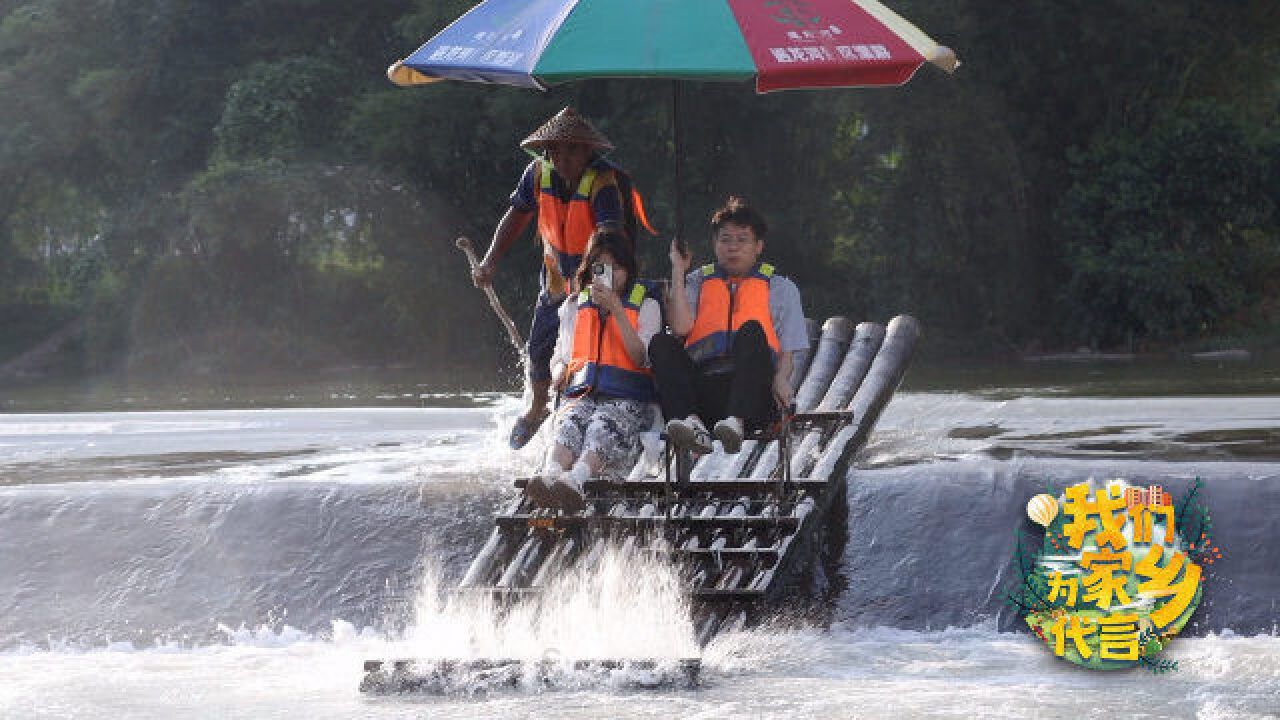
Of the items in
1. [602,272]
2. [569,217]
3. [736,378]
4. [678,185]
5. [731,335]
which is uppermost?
[678,185]

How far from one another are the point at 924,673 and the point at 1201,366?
10744mm

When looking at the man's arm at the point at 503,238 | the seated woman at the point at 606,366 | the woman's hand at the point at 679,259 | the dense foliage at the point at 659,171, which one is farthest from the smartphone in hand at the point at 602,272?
the dense foliage at the point at 659,171

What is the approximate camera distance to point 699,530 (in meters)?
6.00

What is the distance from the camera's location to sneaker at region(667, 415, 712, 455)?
5574 mm

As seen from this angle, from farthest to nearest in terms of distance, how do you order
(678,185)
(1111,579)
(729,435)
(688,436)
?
(678,185), (729,435), (688,436), (1111,579)

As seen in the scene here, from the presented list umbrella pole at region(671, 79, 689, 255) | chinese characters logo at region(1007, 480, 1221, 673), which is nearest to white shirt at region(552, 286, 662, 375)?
umbrella pole at region(671, 79, 689, 255)

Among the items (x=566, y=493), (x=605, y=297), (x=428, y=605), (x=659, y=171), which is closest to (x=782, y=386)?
(x=605, y=297)

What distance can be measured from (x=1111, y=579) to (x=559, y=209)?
8.74 feet

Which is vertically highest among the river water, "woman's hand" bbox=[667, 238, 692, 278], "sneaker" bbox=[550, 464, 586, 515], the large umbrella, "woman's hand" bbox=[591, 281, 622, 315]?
the large umbrella

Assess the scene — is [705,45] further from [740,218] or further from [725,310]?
[725,310]

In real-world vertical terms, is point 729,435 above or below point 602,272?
below

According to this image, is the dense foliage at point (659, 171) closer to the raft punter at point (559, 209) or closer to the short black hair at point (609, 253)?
the raft punter at point (559, 209)

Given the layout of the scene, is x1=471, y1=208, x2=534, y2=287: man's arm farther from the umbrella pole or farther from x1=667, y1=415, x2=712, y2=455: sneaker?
x1=667, y1=415, x2=712, y2=455: sneaker

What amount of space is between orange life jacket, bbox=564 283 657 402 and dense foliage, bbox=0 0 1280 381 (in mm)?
12559
